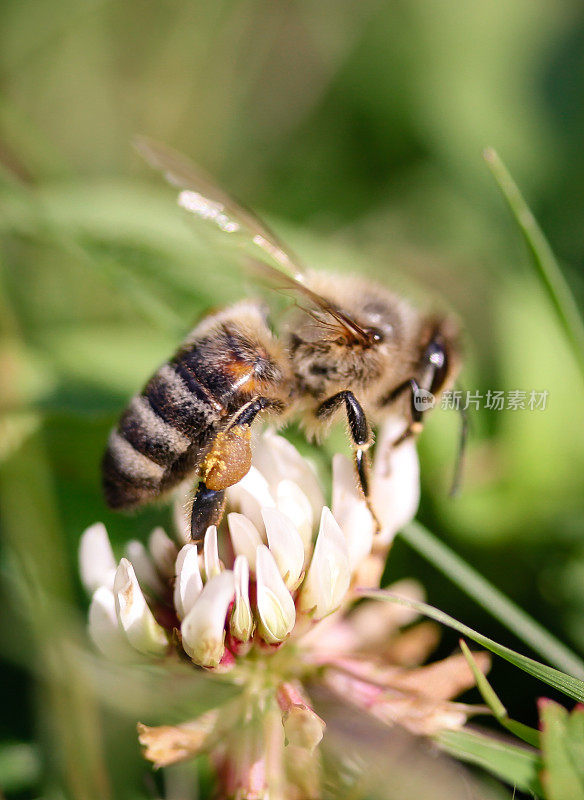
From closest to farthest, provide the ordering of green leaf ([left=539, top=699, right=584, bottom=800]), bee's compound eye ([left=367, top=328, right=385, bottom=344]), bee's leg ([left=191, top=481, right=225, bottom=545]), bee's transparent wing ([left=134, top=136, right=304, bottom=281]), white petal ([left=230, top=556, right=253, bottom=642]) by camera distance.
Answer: green leaf ([left=539, top=699, right=584, bottom=800])
white petal ([left=230, top=556, right=253, bottom=642])
bee's leg ([left=191, top=481, right=225, bottom=545])
bee's compound eye ([left=367, top=328, right=385, bottom=344])
bee's transparent wing ([left=134, top=136, right=304, bottom=281])

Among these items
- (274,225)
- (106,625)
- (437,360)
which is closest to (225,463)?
(106,625)

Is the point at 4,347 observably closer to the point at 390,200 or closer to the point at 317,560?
the point at 317,560

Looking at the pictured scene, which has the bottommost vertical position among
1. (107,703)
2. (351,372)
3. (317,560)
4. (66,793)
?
(66,793)

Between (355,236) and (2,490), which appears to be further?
(355,236)

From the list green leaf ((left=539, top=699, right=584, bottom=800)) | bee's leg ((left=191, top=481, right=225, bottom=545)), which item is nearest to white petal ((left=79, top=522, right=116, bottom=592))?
bee's leg ((left=191, top=481, right=225, bottom=545))

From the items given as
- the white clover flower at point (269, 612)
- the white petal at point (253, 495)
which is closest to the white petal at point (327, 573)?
the white clover flower at point (269, 612)

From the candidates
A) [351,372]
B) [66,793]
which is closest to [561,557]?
[351,372]

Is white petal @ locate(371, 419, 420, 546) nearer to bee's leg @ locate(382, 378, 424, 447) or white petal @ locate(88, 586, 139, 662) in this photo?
bee's leg @ locate(382, 378, 424, 447)
